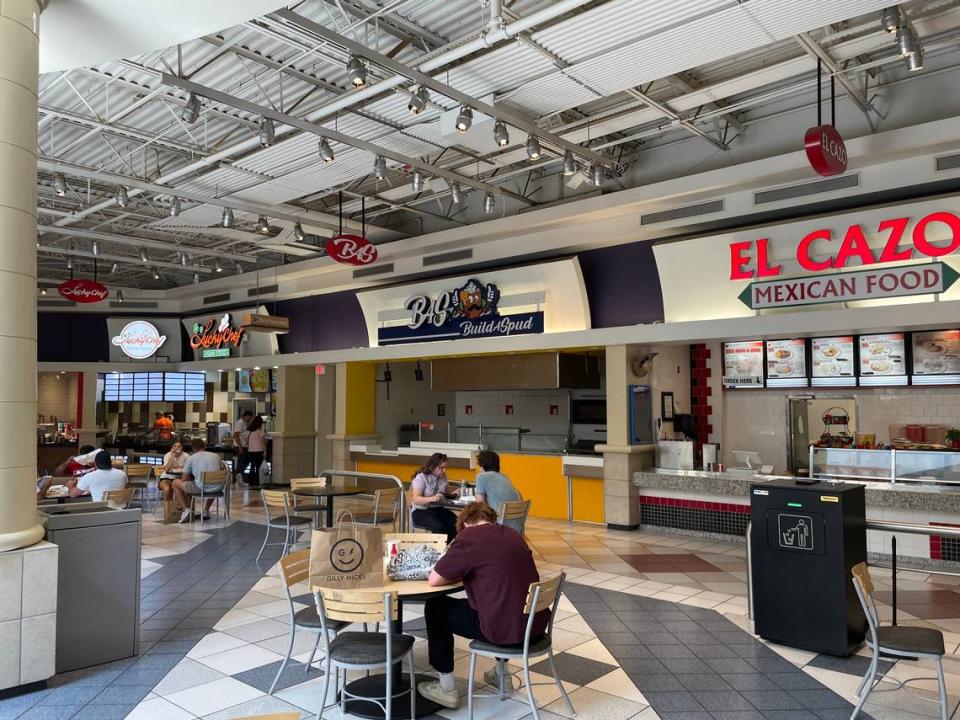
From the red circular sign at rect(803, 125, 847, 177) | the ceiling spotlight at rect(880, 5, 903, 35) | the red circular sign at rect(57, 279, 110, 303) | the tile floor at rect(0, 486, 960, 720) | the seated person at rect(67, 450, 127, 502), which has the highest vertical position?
the ceiling spotlight at rect(880, 5, 903, 35)

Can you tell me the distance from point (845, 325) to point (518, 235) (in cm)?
483

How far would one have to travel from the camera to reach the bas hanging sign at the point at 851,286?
7262 mm

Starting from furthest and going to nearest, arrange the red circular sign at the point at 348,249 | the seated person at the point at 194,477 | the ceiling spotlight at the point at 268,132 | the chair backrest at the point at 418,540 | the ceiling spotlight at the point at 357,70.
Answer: the seated person at the point at 194,477, the red circular sign at the point at 348,249, the ceiling spotlight at the point at 268,132, the ceiling spotlight at the point at 357,70, the chair backrest at the point at 418,540

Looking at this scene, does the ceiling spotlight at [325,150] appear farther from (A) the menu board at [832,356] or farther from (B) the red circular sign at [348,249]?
(A) the menu board at [832,356]

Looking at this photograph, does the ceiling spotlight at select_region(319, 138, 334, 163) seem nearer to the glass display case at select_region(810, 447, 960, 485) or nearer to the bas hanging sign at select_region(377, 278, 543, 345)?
the bas hanging sign at select_region(377, 278, 543, 345)

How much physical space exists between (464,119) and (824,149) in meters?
3.17

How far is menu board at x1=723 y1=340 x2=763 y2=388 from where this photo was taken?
34.1 ft

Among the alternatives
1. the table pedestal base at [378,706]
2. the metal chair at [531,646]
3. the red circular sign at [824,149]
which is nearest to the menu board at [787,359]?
the red circular sign at [824,149]

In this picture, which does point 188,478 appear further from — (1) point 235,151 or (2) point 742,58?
(2) point 742,58

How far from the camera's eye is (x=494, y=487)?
6.68m

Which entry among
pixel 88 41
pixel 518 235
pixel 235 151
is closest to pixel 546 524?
pixel 518 235

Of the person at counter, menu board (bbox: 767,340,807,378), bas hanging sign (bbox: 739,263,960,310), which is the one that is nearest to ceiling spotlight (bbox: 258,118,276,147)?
the person at counter

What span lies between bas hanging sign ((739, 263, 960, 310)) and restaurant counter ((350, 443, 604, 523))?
3.12 m

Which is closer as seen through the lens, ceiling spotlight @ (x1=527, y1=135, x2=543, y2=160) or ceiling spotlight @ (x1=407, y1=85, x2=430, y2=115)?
ceiling spotlight @ (x1=407, y1=85, x2=430, y2=115)
